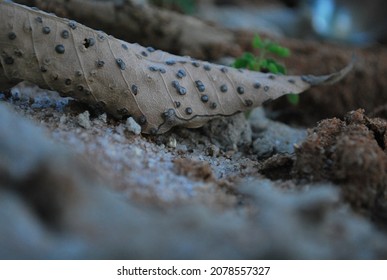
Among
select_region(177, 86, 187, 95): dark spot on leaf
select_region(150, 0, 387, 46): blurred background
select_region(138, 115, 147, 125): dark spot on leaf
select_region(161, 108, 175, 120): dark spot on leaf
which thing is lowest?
select_region(138, 115, 147, 125): dark spot on leaf

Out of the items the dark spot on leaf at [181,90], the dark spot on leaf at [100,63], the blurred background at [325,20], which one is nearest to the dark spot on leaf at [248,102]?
the dark spot on leaf at [181,90]

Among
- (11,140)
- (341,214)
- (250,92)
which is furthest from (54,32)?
(341,214)

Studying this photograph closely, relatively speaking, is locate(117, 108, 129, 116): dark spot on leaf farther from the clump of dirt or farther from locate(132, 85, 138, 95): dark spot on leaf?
the clump of dirt

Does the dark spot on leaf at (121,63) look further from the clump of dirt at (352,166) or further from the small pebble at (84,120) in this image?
the clump of dirt at (352,166)

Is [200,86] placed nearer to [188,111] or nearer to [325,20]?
[188,111]

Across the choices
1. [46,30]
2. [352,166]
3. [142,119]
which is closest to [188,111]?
[142,119]

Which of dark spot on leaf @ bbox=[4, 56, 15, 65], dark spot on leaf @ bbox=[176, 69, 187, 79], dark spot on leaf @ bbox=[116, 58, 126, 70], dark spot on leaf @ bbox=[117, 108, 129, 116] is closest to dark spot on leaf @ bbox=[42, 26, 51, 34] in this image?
dark spot on leaf @ bbox=[4, 56, 15, 65]

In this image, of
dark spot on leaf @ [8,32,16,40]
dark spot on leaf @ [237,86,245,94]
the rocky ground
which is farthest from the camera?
dark spot on leaf @ [237,86,245,94]

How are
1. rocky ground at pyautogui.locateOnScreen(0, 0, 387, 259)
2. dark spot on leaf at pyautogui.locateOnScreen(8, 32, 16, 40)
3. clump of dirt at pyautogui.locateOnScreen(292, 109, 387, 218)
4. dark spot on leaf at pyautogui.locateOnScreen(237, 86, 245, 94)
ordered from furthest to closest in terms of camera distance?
dark spot on leaf at pyautogui.locateOnScreen(237, 86, 245, 94), dark spot on leaf at pyautogui.locateOnScreen(8, 32, 16, 40), clump of dirt at pyautogui.locateOnScreen(292, 109, 387, 218), rocky ground at pyautogui.locateOnScreen(0, 0, 387, 259)
